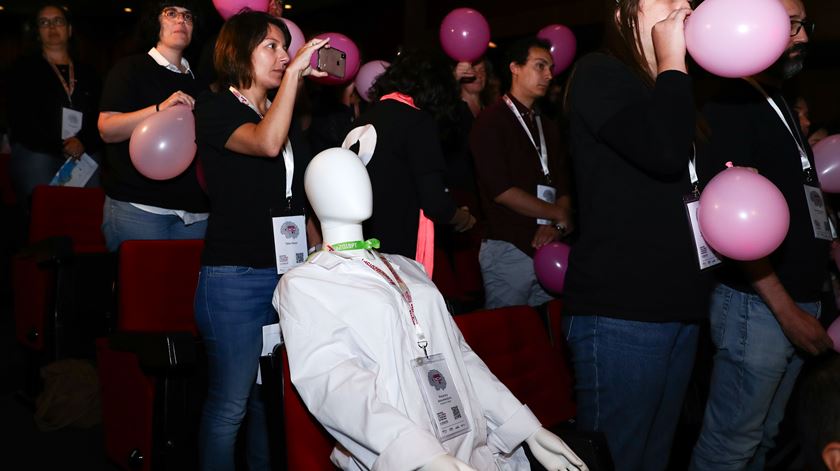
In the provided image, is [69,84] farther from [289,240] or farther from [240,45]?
[289,240]

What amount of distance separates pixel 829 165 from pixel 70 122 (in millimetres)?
3067

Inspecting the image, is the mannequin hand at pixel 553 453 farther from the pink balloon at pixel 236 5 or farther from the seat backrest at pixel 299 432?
the pink balloon at pixel 236 5

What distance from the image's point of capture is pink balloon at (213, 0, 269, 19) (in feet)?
9.79

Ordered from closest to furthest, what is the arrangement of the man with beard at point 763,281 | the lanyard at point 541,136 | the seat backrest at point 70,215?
the man with beard at point 763,281
the lanyard at point 541,136
the seat backrest at point 70,215

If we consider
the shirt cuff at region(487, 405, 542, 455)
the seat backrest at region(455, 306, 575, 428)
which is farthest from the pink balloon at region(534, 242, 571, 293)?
the shirt cuff at region(487, 405, 542, 455)

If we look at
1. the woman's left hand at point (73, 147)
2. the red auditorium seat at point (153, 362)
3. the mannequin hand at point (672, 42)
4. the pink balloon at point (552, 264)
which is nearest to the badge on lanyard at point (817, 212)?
the mannequin hand at point (672, 42)

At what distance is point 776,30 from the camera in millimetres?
1529

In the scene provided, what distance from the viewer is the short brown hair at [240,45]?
6.98 feet

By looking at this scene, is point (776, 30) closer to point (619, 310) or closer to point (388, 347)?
point (619, 310)

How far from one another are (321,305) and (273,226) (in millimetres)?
649

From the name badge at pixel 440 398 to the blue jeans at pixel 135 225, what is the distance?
4.71 ft

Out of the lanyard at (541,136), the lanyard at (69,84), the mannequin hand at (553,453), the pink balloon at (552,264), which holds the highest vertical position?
the lanyard at (69,84)

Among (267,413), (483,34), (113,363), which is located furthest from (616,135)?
(483,34)

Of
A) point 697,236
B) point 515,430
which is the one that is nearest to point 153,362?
point 515,430
